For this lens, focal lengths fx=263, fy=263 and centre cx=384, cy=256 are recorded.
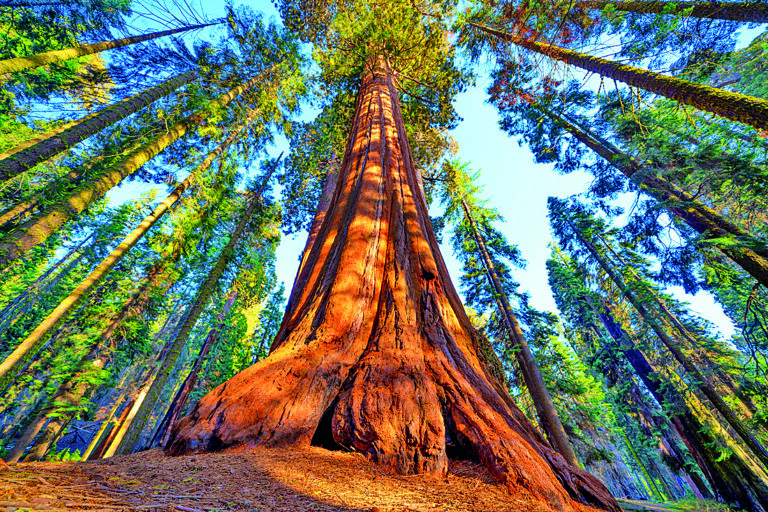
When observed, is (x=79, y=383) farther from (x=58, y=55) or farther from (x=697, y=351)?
(x=697, y=351)

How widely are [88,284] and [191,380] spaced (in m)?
4.82

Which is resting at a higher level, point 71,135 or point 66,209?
point 71,135

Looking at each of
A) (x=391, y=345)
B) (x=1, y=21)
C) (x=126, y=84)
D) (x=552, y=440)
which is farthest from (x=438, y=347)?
(x=1, y=21)

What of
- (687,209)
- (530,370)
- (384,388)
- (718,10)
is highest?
(718,10)

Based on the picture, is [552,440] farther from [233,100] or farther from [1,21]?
[1,21]

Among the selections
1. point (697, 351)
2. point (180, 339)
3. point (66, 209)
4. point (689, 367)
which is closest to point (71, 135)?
point (66, 209)

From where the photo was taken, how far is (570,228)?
12102mm

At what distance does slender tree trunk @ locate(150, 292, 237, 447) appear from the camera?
814 centimetres

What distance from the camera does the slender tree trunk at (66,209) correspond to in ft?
11.2

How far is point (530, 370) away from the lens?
6641 millimetres

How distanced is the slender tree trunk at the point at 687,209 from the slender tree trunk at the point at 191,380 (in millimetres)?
9790

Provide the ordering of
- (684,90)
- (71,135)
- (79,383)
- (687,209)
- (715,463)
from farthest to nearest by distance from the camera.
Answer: (79,383) → (715,463) → (687,209) → (71,135) → (684,90)

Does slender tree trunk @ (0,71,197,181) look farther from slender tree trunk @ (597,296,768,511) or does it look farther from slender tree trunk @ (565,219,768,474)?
slender tree trunk @ (597,296,768,511)

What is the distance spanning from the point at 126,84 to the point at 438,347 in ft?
30.7
